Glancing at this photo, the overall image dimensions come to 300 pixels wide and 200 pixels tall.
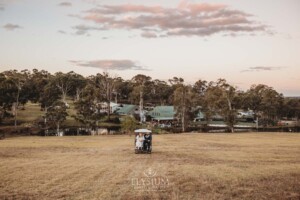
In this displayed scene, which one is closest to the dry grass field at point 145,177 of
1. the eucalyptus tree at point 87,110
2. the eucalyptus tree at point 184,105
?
the eucalyptus tree at point 87,110

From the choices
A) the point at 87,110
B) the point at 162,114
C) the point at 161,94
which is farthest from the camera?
the point at 161,94

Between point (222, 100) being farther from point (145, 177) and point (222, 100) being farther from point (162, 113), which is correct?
point (145, 177)

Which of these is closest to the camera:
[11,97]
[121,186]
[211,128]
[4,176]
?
[121,186]

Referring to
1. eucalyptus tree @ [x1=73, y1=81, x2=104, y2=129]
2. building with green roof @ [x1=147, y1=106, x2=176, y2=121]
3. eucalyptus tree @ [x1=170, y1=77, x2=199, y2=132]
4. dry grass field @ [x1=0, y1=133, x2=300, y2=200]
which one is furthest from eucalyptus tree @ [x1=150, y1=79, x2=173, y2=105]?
dry grass field @ [x1=0, y1=133, x2=300, y2=200]

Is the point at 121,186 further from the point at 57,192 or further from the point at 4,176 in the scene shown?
the point at 4,176

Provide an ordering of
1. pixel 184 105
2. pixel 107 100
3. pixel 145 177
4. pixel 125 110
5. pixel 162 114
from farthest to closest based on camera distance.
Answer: pixel 125 110 < pixel 162 114 < pixel 107 100 < pixel 184 105 < pixel 145 177

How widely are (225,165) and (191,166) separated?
3.33 meters

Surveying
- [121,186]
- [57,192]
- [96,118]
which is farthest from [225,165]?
[96,118]

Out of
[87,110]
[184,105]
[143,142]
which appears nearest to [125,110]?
[184,105]

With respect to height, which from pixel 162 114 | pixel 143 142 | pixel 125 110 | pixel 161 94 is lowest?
pixel 143 142

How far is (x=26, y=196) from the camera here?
63.0 feet

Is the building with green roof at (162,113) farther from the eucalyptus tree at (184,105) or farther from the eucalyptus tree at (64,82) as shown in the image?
the eucalyptus tree at (64,82)

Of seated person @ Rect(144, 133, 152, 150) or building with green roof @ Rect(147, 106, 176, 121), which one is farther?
building with green roof @ Rect(147, 106, 176, 121)

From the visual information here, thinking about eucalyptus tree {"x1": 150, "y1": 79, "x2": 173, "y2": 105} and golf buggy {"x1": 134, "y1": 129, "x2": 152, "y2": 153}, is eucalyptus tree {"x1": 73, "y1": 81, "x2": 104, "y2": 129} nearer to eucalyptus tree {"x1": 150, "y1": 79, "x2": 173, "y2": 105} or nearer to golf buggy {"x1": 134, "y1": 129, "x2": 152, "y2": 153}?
golf buggy {"x1": 134, "y1": 129, "x2": 152, "y2": 153}
